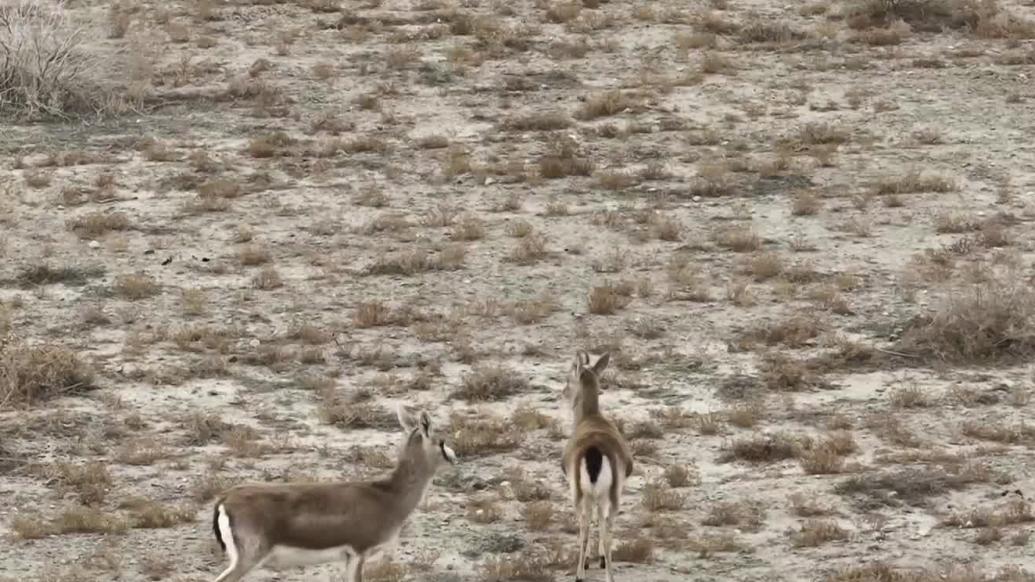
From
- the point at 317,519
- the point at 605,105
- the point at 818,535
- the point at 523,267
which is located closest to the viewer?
the point at 317,519

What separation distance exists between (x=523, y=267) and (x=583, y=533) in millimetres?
7242

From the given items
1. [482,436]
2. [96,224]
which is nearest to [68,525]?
[482,436]

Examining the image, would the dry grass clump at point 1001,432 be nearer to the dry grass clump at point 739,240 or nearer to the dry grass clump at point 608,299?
the dry grass clump at point 608,299

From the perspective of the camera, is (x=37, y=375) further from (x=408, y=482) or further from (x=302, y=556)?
(x=302, y=556)

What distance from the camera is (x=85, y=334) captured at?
54.7 feet

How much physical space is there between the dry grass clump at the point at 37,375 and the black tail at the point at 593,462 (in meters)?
5.41

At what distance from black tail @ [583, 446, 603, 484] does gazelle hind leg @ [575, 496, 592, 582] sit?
16 cm

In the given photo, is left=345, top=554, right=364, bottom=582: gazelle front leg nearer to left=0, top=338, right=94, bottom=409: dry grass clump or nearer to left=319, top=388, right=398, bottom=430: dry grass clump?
left=319, top=388, right=398, bottom=430: dry grass clump

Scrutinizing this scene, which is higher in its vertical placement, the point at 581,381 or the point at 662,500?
the point at 581,381

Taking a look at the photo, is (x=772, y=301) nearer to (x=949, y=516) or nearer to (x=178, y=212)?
(x=949, y=516)

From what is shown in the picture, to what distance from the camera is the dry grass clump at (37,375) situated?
14.9 meters

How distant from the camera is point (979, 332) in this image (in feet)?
51.9

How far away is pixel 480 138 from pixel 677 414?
826 centimetres

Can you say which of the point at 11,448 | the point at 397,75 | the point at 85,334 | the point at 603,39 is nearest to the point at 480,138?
the point at 397,75
